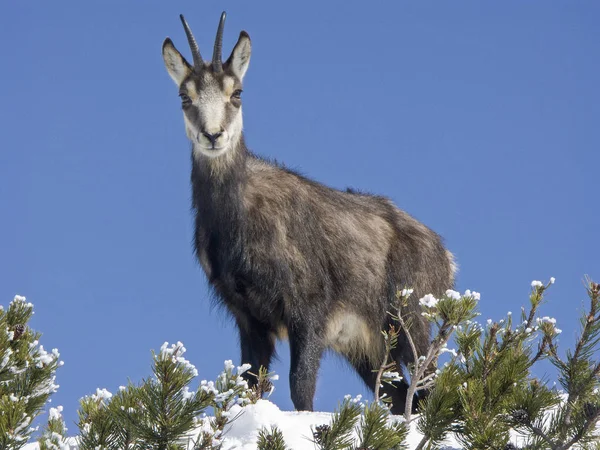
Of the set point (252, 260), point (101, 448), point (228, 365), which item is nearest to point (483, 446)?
point (228, 365)

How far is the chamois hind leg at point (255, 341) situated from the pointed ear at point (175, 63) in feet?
7.36

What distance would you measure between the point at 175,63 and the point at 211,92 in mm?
647

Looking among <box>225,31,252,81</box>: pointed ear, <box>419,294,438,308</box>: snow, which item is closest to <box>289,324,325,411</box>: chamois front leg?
<box>225,31,252,81</box>: pointed ear

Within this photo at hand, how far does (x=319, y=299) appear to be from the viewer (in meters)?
8.66

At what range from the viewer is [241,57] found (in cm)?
886

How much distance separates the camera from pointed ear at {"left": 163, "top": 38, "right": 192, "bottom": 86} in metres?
8.71

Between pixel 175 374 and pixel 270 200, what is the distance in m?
4.56

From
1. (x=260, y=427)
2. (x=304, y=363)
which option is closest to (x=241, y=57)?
(x=304, y=363)

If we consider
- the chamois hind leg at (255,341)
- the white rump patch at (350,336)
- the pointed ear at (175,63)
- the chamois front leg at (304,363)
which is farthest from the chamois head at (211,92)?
the white rump patch at (350,336)

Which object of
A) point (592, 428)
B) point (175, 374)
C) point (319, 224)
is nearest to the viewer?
point (175, 374)

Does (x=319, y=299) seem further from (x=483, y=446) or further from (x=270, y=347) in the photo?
(x=483, y=446)

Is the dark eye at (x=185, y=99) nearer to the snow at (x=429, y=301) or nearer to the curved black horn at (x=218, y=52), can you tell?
the curved black horn at (x=218, y=52)

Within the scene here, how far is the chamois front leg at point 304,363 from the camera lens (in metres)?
8.24

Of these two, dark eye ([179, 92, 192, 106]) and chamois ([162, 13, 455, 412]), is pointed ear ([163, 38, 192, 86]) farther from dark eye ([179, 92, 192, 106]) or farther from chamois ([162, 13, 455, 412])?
dark eye ([179, 92, 192, 106])
